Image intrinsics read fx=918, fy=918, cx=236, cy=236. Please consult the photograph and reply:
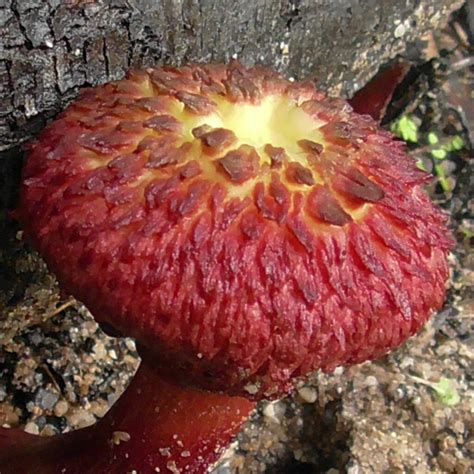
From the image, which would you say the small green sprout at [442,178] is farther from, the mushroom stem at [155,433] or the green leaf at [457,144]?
the mushroom stem at [155,433]

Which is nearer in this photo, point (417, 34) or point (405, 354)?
point (405, 354)

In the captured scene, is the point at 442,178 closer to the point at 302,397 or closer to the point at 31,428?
the point at 302,397

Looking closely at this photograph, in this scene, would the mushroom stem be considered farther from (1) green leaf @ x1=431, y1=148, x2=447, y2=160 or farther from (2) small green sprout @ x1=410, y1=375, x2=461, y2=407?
(1) green leaf @ x1=431, y1=148, x2=447, y2=160

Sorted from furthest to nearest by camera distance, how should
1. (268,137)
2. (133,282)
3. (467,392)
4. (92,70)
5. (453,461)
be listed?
1. (467,392)
2. (453,461)
3. (92,70)
4. (268,137)
5. (133,282)

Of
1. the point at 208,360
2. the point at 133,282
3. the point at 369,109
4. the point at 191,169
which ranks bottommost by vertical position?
the point at 369,109

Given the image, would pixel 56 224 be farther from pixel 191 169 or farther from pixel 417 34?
pixel 417 34

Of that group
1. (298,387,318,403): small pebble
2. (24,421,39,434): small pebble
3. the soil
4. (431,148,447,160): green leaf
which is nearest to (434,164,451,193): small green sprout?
(431,148,447,160): green leaf

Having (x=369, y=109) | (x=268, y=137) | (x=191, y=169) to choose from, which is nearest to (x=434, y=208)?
(x=268, y=137)
